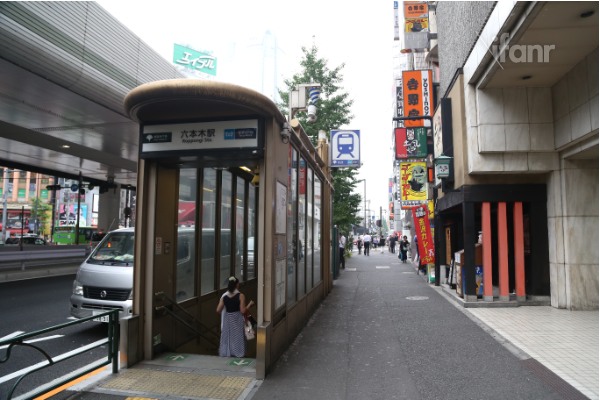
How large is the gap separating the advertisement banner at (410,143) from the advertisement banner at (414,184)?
122cm

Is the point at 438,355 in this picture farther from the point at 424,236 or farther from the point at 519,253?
the point at 424,236

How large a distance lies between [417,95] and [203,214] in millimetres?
9599

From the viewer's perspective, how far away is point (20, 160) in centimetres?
2017

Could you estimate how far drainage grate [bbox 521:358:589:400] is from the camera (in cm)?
460

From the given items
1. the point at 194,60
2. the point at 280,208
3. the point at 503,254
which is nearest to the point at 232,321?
the point at 280,208

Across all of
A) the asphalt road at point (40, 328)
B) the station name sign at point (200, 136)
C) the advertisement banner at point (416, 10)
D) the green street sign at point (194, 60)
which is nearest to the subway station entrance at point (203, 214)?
the station name sign at point (200, 136)

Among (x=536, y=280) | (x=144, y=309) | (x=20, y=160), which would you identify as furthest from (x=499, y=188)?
(x=20, y=160)

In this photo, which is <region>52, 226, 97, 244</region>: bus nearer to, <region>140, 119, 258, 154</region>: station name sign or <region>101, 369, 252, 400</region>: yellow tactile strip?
<region>140, 119, 258, 154</region>: station name sign

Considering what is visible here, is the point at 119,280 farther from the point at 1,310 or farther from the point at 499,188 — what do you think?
the point at 499,188

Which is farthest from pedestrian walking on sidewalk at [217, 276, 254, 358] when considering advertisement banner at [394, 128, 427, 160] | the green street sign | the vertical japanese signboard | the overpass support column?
the green street sign

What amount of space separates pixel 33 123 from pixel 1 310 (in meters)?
6.94

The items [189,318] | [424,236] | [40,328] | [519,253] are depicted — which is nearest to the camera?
[189,318]

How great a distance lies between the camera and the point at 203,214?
7.30 m

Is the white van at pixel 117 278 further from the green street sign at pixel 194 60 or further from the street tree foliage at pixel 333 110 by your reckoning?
the green street sign at pixel 194 60
